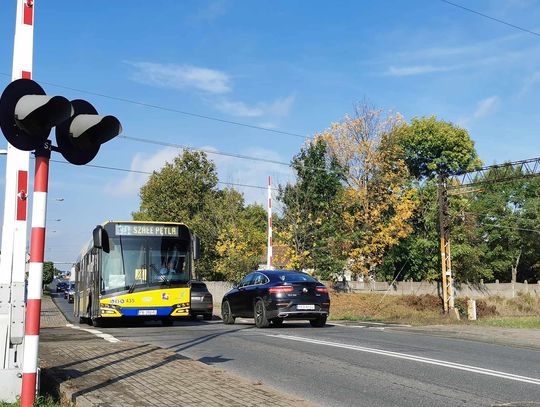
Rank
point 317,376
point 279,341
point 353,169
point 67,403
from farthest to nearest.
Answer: point 353,169
point 279,341
point 317,376
point 67,403

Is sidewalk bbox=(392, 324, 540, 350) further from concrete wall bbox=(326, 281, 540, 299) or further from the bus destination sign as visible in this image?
concrete wall bbox=(326, 281, 540, 299)

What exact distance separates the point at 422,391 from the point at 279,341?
5431 mm

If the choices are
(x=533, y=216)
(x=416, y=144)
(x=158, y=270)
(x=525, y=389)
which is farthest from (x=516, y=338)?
(x=533, y=216)

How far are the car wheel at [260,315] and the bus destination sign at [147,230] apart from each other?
11.4 feet

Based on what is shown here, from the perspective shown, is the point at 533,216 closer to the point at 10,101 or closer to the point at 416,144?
the point at 416,144

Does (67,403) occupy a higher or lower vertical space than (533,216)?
lower

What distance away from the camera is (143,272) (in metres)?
17.3

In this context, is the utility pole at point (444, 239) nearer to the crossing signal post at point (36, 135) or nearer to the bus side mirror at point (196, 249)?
the bus side mirror at point (196, 249)

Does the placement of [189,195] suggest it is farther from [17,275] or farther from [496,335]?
[17,275]

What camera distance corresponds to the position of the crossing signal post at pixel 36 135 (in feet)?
17.5

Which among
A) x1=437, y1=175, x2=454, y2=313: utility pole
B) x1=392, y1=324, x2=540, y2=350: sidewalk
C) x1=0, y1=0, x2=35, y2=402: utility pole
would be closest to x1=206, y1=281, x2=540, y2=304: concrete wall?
x1=437, y1=175, x2=454, y2=313: utility pole

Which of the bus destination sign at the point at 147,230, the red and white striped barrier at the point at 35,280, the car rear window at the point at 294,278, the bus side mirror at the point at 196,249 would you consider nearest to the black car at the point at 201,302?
the bus destination sign at the point at 147,230

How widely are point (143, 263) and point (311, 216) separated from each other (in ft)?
65.8

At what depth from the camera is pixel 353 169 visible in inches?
1624
